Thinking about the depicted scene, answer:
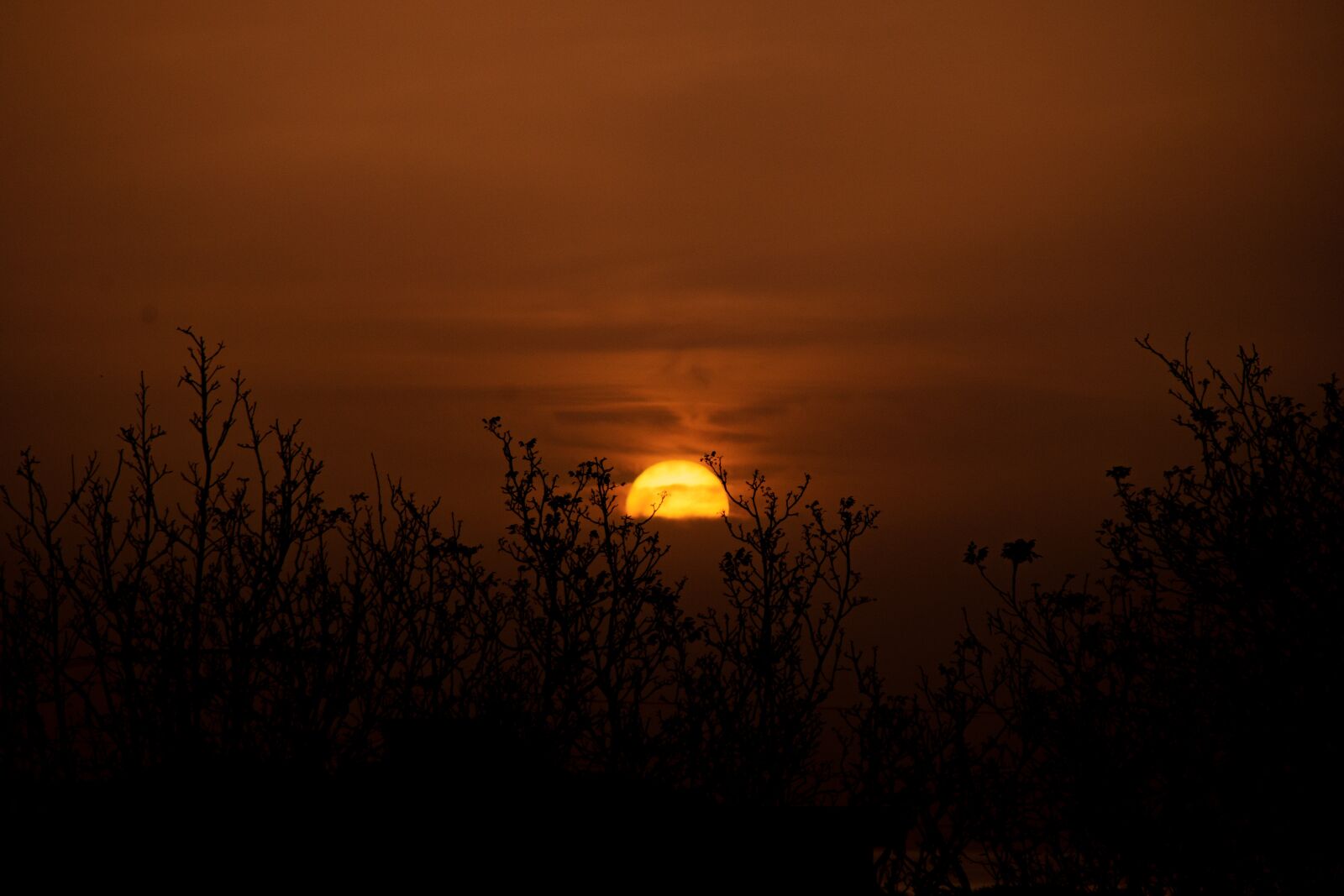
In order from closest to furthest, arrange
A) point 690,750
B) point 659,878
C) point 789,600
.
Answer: point 659,878 → point 690,750 → point 789,600

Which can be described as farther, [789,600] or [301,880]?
[789,600]

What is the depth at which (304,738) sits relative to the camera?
1296cm

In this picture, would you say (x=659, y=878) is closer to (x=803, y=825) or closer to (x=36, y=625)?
(x=803, y=825)

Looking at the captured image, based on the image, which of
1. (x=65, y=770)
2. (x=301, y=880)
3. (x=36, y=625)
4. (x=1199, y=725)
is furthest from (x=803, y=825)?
(x=36, y=625)

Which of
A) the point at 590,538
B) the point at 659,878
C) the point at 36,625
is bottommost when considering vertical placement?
the point at 659,878

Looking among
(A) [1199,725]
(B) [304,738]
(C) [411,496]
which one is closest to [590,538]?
(C) [411,496]

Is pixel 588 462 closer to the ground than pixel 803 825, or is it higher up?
higher up

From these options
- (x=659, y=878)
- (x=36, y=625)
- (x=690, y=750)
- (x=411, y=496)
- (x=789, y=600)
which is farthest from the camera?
(x=789, y=600)

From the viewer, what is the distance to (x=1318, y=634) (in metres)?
11.3

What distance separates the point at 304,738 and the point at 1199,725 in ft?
29.3

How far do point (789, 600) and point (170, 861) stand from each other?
393 inches

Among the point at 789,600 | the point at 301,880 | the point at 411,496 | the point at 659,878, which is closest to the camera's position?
the point at 301,880

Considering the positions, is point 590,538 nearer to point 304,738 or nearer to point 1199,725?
point 304,738

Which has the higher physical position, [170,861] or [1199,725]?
[1199,725]
